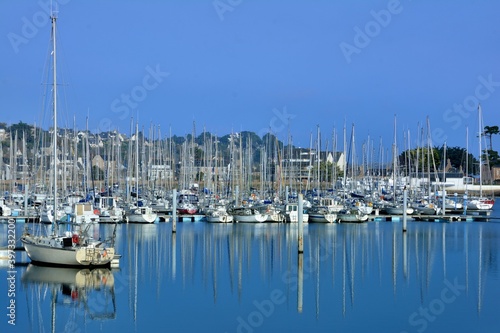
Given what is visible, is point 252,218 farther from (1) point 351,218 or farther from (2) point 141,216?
(2) point 141,216

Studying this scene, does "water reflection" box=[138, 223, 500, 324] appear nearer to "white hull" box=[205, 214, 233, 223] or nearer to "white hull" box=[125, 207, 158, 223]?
"white hull" box=[205, 214, 233, 223]

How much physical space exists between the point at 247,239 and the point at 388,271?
16817 mm

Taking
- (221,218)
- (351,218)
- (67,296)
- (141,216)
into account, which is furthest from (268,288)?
(351,218)

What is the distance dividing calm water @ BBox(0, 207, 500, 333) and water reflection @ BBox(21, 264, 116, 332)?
0.04 meters

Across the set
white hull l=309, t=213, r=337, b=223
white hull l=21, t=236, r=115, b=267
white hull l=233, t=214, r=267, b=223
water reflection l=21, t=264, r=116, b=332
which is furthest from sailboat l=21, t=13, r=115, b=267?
white hull l=309, t=213, r=337, b=223

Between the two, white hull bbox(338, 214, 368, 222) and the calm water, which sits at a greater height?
white hull bbox(338, 214, 368, 222)

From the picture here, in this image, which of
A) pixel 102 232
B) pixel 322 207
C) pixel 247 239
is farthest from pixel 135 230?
pixel 322 207

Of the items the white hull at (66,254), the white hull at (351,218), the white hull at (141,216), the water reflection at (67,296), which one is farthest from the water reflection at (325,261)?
the white hull at (351,218)

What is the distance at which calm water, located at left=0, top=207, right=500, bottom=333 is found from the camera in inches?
1190

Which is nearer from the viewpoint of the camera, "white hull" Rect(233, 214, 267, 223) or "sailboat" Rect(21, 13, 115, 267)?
"sailboat" Rect(21, 13, 115, 267)

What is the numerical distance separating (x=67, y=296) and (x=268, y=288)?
885cm

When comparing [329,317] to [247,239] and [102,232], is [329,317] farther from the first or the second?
[102,232]

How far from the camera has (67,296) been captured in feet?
111

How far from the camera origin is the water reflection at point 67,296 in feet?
99.0
